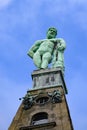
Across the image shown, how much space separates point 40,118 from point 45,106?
0.96m

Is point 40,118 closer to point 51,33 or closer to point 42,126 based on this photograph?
point 42,126

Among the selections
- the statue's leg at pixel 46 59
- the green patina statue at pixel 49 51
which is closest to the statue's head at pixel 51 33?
the green patina statue at pixel 49 51

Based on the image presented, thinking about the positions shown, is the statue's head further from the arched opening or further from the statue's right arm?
the arched opening

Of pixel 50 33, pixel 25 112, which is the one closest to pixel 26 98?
pixel 25 112

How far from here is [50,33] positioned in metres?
35.2

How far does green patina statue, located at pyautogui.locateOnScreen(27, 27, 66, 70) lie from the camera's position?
106ft

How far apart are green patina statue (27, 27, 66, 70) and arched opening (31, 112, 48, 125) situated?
6187mm

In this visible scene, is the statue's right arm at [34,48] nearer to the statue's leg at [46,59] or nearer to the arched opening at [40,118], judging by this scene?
the statue's leg at [46,59]

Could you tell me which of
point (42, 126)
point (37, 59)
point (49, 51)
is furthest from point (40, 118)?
point (49, 51)

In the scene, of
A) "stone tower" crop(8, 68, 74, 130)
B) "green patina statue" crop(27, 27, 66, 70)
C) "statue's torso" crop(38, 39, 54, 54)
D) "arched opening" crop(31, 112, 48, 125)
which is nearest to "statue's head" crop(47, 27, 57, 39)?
"green patina statue" crop(27, 27, 66, 70)

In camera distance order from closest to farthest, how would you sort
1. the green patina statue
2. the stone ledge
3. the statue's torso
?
the stone ledge < the green patina statue < the statue's torso

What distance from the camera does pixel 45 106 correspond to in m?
26.7

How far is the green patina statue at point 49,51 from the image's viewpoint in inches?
1273

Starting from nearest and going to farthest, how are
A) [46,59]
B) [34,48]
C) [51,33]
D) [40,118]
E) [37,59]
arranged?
[40,118] < [46,59] < [37,59] < [34,48] < [51,33]
